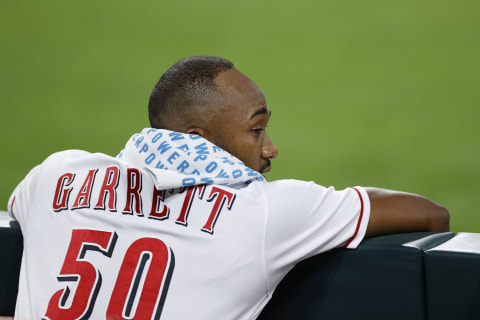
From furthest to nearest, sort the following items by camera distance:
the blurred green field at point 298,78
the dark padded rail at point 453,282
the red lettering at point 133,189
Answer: the blurred green field at point 298,78, the red lettering at point 133,189, the dark padded rail at point 453,282

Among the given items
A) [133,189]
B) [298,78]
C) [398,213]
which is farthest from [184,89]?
[298,78]

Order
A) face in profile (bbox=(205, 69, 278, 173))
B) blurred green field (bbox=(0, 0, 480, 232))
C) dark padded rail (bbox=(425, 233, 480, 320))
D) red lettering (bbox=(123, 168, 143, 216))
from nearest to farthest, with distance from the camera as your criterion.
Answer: dark padded rail (bbox=(425, 233, 480, 320)), red lettering (bbox=(123, 168, 143, 216)), face in profile (bbox=(205, 69, 278, 173)), blurred green field (bbox=(0, 0, 480, 232))

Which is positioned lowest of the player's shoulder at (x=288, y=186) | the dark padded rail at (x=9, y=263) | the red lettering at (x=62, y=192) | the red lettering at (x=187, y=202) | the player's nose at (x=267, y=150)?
the dark padded rail at (x=9, y=263)

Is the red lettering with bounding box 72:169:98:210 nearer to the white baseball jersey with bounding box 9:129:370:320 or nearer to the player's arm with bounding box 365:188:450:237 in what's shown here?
the white baseball jersey with bounding box 9:129:370:320

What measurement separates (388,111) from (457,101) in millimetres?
304

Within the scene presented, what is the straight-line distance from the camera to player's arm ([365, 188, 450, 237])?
3.47 ft

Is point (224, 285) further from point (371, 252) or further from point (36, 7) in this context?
point (36, 7)

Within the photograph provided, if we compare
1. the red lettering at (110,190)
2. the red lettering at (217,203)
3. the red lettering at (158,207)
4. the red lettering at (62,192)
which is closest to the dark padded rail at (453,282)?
the red lettering at (217,203)

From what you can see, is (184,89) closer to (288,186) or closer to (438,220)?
(288,186)

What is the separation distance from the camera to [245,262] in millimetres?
965

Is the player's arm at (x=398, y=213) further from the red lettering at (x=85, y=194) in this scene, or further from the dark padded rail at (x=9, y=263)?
the dark padded rail at (x=9, y=263)

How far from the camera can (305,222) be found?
1003 mm

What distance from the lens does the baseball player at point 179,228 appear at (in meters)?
0.97

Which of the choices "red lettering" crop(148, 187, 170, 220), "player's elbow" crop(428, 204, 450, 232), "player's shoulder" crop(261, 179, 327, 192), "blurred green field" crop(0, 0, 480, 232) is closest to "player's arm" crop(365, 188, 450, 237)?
"player's elbow" crop(428, 204, 450, 232)
